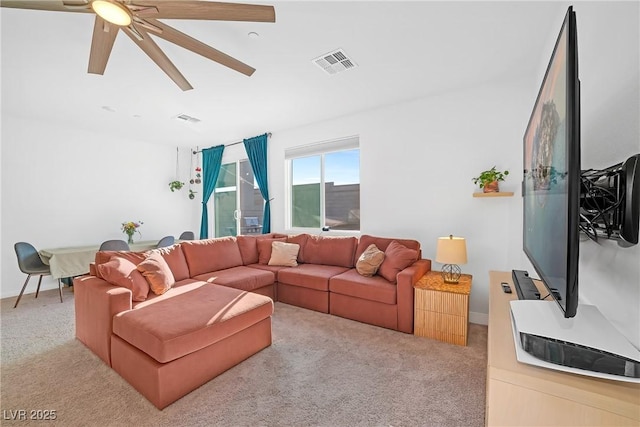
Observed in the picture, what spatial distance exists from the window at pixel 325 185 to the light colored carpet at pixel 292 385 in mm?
2030

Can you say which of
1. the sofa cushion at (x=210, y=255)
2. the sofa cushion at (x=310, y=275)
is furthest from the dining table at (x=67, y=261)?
the sofa cushion at (x=310, y=275)

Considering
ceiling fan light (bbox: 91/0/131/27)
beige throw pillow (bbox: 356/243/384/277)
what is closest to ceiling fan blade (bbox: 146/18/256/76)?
ceiling fan light (bbox: 91/0/131/27)

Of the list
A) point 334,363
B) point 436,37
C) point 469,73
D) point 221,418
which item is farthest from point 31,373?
point 469,73

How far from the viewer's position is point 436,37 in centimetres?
224

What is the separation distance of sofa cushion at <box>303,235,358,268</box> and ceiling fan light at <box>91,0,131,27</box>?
302 cm

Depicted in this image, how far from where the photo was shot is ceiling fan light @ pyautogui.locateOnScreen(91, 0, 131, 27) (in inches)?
54.4

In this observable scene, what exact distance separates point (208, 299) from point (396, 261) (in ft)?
6.27

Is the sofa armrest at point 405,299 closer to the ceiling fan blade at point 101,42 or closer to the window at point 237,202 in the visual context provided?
the ceiling fan blade at point 101,42

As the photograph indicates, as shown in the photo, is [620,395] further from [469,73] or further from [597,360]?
[469,73]

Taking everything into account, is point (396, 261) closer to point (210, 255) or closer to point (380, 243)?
point (380, 243)

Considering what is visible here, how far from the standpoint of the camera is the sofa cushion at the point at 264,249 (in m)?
4.04

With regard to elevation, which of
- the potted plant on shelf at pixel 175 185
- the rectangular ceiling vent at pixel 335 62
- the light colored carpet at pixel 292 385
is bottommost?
the light colored carpet at pixel 292 385

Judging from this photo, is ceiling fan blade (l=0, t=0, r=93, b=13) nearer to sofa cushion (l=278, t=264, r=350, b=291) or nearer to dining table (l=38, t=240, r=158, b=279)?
sofa cushion (l=278, t=264, r=350, b=291)

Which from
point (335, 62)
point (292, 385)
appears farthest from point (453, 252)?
point (335, 62)
